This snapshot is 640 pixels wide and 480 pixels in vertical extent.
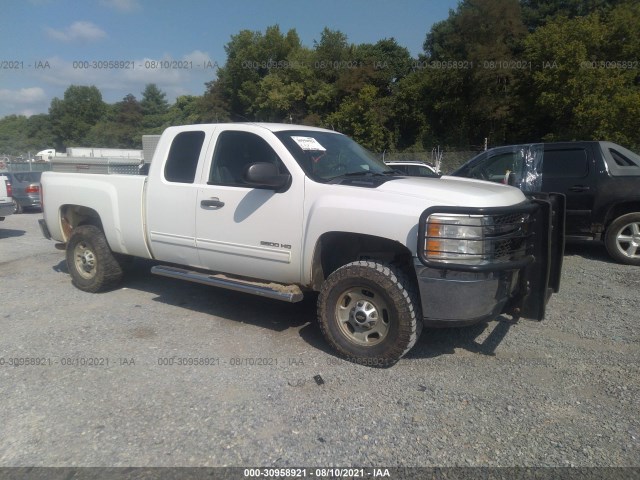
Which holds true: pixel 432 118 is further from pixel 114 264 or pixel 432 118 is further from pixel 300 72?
pixel 114 264

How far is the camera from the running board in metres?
4.43

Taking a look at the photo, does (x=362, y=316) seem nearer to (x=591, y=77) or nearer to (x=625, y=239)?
(x=625, y=239)

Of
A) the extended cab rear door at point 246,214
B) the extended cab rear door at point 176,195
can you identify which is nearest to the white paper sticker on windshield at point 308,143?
the extended cab rear door at point 246,214

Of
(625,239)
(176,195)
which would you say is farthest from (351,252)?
(625,239)

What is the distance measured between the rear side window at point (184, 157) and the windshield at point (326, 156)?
102 centimetres

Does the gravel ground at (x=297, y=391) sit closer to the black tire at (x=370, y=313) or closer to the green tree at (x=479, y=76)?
the black tire at (x=370, y=313)

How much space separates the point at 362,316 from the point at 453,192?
1.22 metres

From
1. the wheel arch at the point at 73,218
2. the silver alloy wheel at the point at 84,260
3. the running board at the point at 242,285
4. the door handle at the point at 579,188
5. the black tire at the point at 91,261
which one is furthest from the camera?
the door handle at the point at 579,188

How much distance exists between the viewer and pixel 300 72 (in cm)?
4394

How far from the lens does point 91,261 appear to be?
20.6ft

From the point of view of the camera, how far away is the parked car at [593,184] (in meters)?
7.29

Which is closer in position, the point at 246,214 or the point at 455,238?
the point at 455,238

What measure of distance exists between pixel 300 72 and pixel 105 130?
4171cm

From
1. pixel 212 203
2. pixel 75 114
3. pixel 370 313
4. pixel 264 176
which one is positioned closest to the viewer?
pixel 370 313
